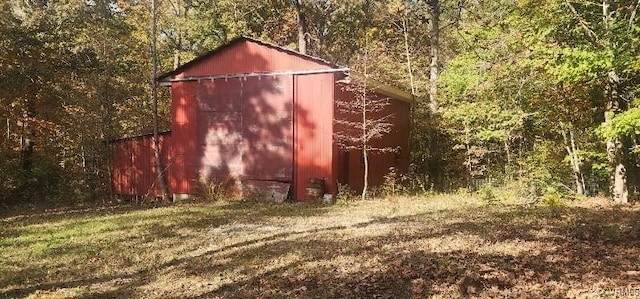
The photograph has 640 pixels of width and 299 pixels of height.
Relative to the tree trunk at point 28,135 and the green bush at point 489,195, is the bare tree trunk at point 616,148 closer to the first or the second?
the green bush at point 489,195

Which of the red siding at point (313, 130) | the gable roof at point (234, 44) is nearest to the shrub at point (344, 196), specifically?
the red siding at point (313, 130)

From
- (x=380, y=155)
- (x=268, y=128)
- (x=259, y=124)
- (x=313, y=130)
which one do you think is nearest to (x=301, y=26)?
(x=380, y=155)

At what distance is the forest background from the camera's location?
13.4 metres

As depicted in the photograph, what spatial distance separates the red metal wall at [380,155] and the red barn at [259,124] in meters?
0.04

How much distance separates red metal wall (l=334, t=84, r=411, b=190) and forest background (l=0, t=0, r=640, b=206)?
0.80 meters

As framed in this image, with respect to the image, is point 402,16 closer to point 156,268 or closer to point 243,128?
point 243,128

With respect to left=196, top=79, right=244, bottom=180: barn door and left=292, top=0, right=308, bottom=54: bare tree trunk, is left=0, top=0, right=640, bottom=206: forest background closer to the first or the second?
left=292, top=0, right=308, bottom=54: bare tree trunk

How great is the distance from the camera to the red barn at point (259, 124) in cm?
1639

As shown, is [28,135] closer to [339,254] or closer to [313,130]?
[313,130]

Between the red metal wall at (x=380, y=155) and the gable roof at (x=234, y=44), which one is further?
the red metal wall at (x=380, y=155)

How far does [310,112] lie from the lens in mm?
16531

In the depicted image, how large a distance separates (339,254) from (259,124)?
967 centimetres

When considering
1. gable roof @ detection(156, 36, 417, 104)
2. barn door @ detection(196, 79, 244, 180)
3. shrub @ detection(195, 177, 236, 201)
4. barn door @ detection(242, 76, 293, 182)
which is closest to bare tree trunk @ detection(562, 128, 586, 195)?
gable roof @ detection(156, 36, 417, 104)

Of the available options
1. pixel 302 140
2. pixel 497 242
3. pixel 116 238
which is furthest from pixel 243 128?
pixel 497 242
